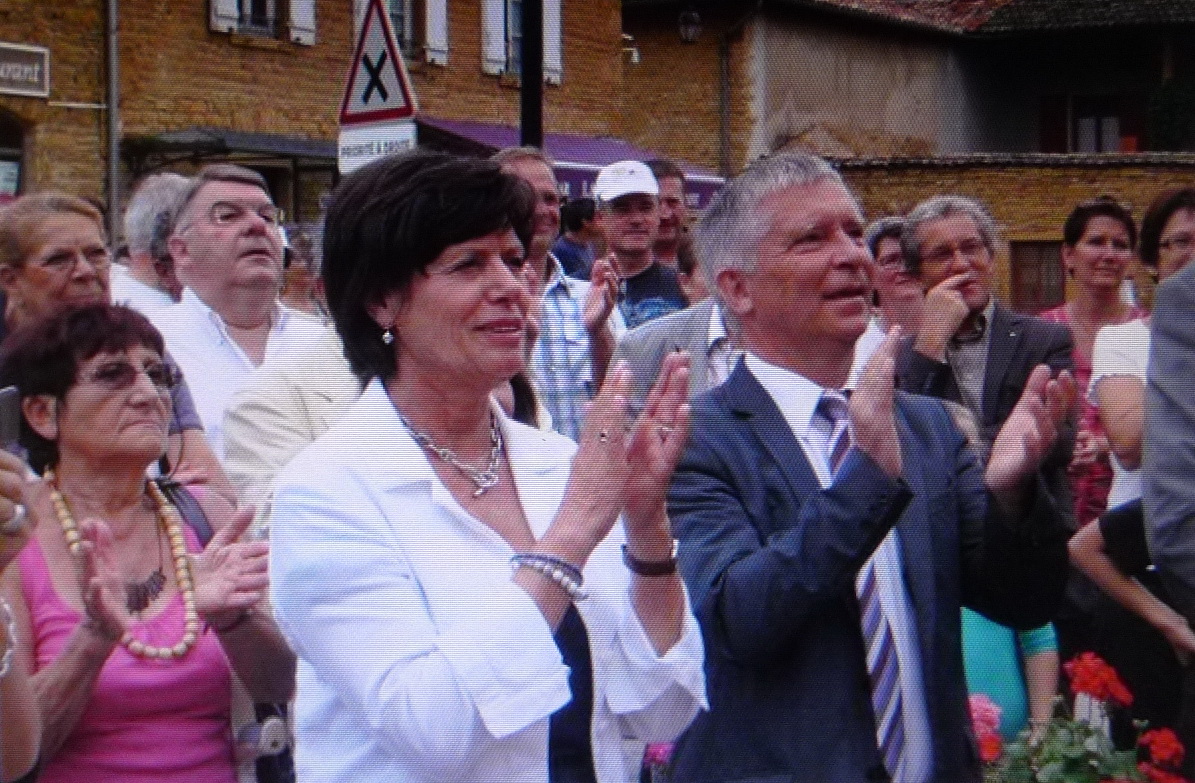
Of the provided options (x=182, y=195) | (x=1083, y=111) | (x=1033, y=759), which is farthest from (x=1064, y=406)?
(x=1083, y=111)

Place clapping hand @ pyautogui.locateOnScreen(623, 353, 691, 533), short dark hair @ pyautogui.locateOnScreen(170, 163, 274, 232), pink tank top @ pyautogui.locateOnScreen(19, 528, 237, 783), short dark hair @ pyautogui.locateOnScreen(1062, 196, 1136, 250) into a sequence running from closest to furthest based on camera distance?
clapping hand @ pyautogui.locateOnScreen(623, 353, 691, 533) < pink tank top @ pyautogui.locateOnScreen(19, 528, 237, 783) < short dark hair @ pyautogui.locateOnScreen(170, 163, 274, 232) < short dark hair @ pyautogui.locateOnScreen(1062, 196, 1136, 250)

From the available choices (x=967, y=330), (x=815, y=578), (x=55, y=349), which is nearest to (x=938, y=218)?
(x=967, y=330)

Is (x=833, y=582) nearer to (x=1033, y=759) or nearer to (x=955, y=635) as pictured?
(x=955, y=635)

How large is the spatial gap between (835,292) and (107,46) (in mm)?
15585

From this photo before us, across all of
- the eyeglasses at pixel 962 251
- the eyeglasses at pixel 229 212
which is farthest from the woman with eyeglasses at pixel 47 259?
the eyeglasses at pixel 962 251

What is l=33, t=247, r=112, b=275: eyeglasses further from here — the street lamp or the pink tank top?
the street lamp

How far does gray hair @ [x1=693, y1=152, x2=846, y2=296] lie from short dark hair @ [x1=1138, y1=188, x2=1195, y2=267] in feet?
7.94

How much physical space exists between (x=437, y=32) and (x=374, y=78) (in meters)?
15.0

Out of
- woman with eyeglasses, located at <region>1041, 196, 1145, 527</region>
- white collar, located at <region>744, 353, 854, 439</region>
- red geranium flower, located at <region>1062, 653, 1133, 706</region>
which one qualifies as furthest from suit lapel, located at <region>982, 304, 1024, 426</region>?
white collar, located at <region>744, 353, 854, 439</region>

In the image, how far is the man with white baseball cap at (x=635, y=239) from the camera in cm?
685

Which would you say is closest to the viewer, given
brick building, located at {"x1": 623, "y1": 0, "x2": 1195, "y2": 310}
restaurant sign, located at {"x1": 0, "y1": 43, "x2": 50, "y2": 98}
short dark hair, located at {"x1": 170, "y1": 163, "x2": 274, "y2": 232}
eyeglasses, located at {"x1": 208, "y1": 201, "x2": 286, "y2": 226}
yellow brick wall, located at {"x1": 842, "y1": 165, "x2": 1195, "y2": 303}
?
eyeglasses, located at {"x1": 208, "y1": 201, "x2": 286, "y2": 226}

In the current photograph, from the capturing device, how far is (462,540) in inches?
104

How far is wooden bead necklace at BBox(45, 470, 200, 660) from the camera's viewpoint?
3.61 meters

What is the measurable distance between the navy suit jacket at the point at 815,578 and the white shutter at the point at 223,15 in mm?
16641
